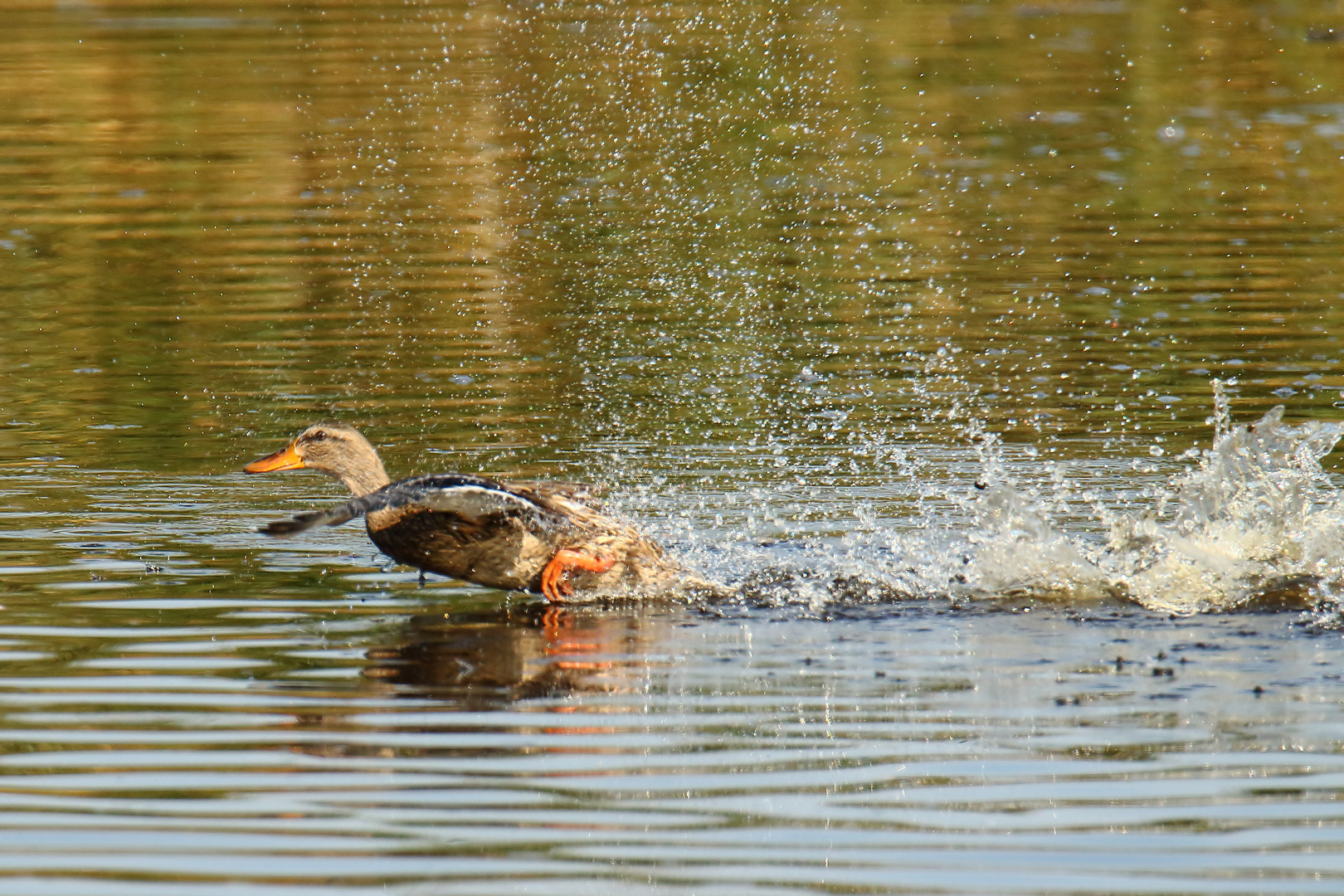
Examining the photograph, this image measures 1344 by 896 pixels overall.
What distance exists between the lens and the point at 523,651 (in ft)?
28.2

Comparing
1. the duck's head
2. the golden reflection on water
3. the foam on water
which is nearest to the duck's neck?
the duck's head

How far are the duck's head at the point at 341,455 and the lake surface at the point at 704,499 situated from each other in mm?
449

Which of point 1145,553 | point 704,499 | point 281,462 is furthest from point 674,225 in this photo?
point 1145,553

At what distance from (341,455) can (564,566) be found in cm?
152

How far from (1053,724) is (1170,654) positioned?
3.74 feet

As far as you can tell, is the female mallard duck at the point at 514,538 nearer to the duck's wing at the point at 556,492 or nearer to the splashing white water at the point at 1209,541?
the duck's wing at the point at 556,492

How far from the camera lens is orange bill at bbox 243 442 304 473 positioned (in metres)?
10.3

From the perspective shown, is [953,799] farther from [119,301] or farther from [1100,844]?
[119,301]

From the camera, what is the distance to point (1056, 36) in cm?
3622

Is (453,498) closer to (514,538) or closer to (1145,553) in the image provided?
(514,538)

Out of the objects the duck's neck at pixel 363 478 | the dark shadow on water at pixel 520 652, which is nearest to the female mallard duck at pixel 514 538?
the dark shadow on water at pixel 520 652

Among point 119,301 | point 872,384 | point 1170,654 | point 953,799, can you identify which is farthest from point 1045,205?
point 953,799

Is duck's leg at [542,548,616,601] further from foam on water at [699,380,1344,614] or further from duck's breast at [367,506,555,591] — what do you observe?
foam on water at [699,380,1344,614]

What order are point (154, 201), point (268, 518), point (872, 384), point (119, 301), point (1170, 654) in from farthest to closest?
point (154, 201) → point (119, 301) → point (872, 384) → point (268, 518) → point (1170, 654)
